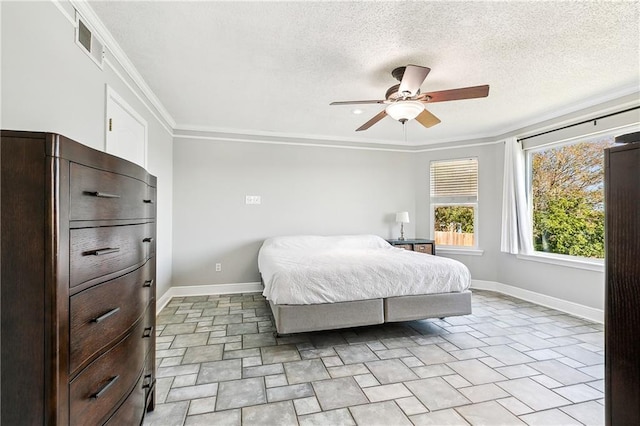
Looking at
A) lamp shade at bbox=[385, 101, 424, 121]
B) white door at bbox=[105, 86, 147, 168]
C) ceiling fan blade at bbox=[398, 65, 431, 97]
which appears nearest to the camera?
ceiling fan blade at bbox=[398, 65, 431, 97]

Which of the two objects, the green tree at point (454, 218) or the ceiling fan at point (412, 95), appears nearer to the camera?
the ceiling fan at point (412, 95)

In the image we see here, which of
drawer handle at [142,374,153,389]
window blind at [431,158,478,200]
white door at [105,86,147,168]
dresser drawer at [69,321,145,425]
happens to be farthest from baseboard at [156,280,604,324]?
dresser drawer at [69,321,145,425]

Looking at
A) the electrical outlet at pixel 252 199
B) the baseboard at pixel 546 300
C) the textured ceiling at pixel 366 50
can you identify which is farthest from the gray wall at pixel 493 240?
the electrical outlet at pixel 252 199

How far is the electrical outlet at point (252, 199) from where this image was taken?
4.54 metres

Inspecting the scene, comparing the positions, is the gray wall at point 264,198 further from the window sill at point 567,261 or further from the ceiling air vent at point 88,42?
the ceiling air vent at point 88,42

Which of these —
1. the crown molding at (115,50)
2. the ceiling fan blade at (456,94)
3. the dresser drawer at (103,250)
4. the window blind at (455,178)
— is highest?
the crown molding at (115,50)

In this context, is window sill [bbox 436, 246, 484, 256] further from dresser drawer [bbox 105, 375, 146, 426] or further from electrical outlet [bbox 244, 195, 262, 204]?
dresser drawer [bbox 105, 375, 146, 426]

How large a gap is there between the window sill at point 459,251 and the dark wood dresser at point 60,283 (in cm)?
488

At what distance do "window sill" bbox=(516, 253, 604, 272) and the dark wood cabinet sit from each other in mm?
3144

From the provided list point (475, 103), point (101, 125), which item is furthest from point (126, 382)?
point (475, 103)

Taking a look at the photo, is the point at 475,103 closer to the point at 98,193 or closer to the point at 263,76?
the point at 263,76

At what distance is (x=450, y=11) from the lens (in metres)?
1.84

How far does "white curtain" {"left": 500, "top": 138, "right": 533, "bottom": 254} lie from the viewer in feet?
13.7

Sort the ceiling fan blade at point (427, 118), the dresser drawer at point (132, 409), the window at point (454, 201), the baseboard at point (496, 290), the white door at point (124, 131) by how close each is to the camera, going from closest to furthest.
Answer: the dresser drawer at point (132, 409) < the white door at point (124, 131) < the ceiling fan blade at point (427, 118) < the baseboard at point (496, 290) < the window at point (454, 201)
